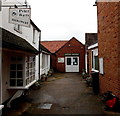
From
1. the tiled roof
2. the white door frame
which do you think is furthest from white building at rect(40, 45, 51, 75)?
the tiled roof

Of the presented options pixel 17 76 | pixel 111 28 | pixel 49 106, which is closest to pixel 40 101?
pixel 49 106

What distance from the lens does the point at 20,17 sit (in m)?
6.02

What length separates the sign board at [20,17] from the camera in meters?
5.95

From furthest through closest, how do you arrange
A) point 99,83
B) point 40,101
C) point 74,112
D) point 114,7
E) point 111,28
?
point 99,83, point 40,101, point 111,28, point 114,7, point 74,112

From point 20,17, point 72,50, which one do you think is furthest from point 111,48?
point 72,50

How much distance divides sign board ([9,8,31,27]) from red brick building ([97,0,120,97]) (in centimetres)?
347

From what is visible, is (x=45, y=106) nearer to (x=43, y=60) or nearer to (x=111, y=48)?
(x=111, y=48)

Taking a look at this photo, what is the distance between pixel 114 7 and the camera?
6711 millimetres

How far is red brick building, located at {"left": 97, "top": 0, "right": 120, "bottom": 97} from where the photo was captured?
21.1ft

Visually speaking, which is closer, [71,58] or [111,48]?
[111,48]

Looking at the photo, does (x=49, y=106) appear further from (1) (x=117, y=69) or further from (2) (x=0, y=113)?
(1) (x=117, y=69)

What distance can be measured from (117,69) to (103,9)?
360 centimetres

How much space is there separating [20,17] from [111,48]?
4.10 meters

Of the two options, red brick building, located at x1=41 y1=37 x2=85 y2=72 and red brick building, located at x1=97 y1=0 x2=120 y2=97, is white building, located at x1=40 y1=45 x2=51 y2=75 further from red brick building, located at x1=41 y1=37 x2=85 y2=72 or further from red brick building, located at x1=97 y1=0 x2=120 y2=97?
red brick building, located at x1=97 y1=0 x2=120 y2=97
